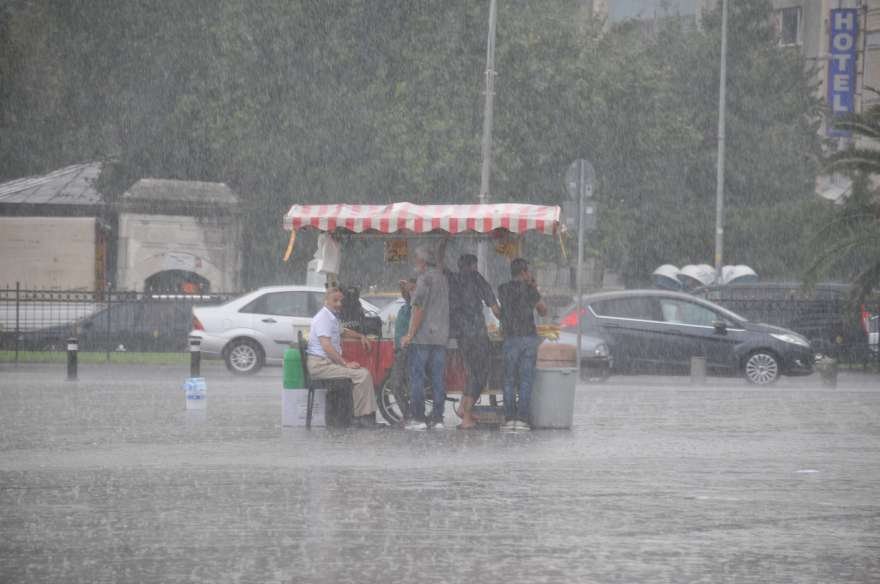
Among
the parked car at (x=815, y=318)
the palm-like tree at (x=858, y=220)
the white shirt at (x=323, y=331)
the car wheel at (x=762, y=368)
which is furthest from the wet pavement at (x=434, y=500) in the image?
the parked car at (x=815, y=318)

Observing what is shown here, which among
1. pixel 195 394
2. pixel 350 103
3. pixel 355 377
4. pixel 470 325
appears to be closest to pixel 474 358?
pixel 470 325

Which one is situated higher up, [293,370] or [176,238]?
[176,238]

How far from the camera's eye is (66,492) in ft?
36.0

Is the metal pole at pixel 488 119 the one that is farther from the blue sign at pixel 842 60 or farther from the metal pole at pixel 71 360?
the blue sign at pixel 842 60

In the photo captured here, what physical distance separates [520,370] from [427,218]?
6.30ft

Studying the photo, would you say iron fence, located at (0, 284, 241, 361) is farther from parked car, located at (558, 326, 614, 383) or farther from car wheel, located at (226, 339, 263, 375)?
parked car, located at (558, 326, 614, 383)

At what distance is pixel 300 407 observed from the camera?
55.5 ft

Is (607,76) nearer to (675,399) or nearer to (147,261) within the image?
(147,261)

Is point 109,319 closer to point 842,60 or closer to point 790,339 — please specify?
point 790,339

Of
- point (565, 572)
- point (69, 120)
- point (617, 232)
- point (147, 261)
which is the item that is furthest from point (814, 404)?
point (69, 120)

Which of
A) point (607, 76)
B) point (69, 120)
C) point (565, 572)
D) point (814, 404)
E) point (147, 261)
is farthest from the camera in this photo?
point (69, 120)

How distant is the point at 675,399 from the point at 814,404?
6.06 feet

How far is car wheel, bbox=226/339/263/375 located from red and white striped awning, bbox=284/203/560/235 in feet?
35.9

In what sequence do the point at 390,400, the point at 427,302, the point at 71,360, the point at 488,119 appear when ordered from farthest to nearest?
the point at 488,119, the point at 71,360, the point at 390,400, the point at 427,302
